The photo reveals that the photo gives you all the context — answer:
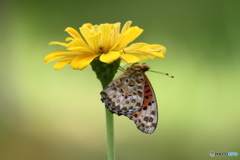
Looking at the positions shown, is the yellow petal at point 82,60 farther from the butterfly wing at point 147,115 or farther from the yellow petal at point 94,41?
the butterfly wing at point 147,115

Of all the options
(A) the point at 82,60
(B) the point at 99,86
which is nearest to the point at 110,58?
(A) the point at 82,60

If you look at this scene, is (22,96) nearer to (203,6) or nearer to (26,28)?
(26,28)

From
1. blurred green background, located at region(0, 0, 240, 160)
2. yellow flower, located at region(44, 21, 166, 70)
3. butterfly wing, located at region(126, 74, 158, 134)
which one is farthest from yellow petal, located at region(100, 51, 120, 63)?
blurred green background, located at region(0, 0, 240, 160)

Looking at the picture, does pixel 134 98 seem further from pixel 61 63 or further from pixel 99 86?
pixel 99 86

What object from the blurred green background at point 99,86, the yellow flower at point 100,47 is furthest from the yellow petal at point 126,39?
the blurred green background at point 99,86

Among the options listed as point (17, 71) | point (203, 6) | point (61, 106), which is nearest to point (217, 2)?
point (203, 6)

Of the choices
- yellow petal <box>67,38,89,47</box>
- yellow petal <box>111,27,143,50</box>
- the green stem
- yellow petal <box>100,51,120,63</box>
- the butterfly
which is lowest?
the green stem

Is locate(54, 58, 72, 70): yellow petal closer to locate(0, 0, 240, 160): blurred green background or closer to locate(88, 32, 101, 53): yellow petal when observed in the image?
locate(88, 32, 101, 53): yellow petal
